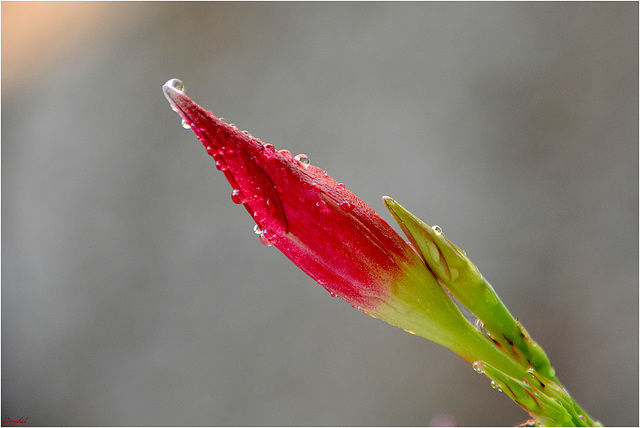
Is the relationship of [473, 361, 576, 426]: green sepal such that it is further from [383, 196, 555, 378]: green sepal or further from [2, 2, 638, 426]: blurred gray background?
[2, 2, 638, 426]: blurred gray background

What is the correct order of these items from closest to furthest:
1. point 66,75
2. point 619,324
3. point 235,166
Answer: point 235,166 → point 619,324 → point 66,75

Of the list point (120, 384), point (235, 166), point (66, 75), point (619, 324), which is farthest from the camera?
point (66, 75)

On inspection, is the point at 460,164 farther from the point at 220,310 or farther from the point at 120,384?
the point at 120,384

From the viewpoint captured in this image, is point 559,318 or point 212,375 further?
point 212,375

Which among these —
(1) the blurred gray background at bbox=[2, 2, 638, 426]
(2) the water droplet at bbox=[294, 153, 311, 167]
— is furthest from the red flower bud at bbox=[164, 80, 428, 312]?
(1) the blurred gray background at bbox=[2, 2, 638, 426]

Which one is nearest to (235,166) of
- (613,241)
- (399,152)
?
(399,152)

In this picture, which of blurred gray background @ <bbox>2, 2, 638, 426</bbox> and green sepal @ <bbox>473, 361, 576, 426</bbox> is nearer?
green sepal @ <bbox>473, 361, 576, 426</bbox>

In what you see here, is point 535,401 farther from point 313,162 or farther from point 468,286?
point 313,162
